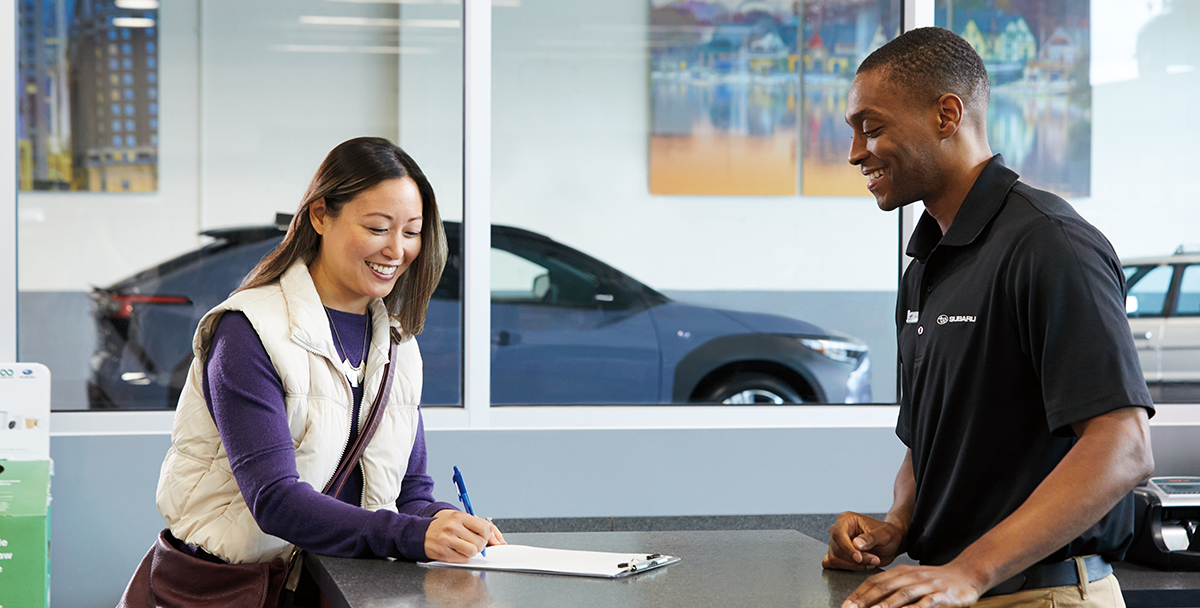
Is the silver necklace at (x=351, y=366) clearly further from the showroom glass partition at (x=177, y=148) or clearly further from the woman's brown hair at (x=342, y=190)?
the showroom glass partition at (x=177, y=148)

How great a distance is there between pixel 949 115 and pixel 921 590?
2.31ft

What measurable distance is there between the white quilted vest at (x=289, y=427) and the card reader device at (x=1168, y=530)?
8.15 feet

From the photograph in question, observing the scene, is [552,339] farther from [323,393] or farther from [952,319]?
[952,319]

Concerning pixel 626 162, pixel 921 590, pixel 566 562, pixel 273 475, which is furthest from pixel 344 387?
pixel 626 162

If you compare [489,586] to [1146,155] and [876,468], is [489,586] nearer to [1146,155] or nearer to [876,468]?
[876,468]

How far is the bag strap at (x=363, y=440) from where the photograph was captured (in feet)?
5.67

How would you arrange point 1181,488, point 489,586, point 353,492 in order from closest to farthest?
point 489,586, point 353,492, point 1181,488

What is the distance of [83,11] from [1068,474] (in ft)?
11.6

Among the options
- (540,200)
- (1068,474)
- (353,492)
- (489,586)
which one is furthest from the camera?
(540,200)

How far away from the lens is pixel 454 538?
5.15 ft

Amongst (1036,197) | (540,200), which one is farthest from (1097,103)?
(1036,197)

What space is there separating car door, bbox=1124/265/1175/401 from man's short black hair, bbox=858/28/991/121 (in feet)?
10.2

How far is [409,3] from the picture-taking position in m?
3.86

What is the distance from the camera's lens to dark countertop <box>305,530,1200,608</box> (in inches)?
54.5
